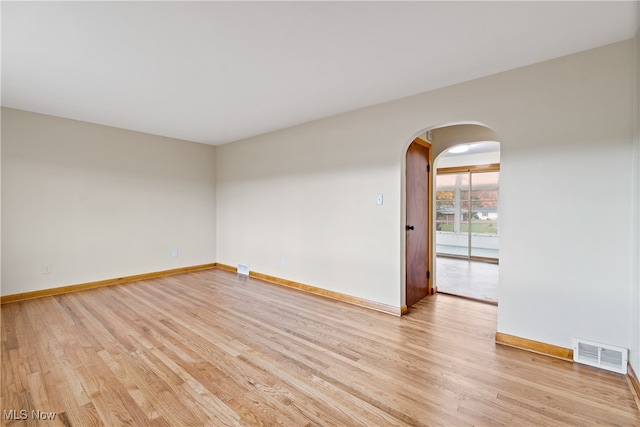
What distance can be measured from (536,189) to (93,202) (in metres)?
5.63

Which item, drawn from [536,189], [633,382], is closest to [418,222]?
[536,189]

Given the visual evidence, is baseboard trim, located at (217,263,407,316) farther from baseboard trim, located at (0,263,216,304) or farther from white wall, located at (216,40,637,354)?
baseboard trim, located at (0,263,216,304)

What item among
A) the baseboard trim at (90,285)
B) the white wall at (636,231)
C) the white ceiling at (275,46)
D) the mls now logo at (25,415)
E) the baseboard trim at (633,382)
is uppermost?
the white ceiling at (275,46)

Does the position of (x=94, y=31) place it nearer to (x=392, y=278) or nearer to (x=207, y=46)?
(x=207, y=46)

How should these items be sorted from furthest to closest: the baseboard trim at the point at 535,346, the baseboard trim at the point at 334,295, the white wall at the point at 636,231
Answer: the baseboard trim at the point at 334,295 → the baseboard trim at the point at 535,346 → the white wall at the point at 636,231

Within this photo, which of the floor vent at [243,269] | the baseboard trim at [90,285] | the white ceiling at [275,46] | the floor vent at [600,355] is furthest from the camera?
the floor vent at [243,269]

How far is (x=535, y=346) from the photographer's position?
2404mm

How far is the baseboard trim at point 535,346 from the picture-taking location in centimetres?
228

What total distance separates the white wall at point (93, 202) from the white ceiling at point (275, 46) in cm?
81

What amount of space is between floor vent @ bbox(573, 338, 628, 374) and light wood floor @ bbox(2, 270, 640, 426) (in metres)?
0.07

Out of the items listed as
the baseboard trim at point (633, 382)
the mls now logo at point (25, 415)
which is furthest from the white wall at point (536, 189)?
the mls now logo at point (25, 415)

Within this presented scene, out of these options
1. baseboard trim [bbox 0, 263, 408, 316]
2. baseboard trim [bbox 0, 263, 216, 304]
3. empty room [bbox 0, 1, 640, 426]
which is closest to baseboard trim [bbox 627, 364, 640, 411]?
empty room [bbox 0, 1, 640, 426]

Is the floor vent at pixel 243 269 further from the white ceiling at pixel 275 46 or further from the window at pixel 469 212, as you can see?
the window at pixel 469 212

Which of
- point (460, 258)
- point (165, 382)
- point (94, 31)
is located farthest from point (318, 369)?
point (460, 258)
